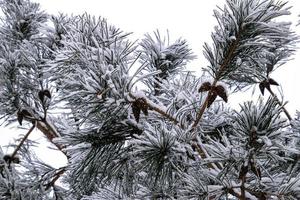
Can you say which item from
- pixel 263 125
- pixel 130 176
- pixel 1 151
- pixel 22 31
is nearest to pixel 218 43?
pixel 263 125

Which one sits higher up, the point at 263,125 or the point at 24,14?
the point at 24,14

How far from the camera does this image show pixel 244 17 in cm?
122

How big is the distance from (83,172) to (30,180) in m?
0.68

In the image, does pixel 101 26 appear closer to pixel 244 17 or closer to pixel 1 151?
pixel 244 17

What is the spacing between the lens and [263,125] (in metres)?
1.20

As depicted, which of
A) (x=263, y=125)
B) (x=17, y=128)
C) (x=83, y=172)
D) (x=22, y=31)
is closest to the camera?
(x=263, y=125)

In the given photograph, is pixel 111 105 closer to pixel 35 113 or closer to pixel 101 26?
pixel 101 26

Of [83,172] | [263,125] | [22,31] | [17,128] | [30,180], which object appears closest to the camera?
[263,125]

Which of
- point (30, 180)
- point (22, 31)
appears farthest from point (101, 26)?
Result: point (22, 31)

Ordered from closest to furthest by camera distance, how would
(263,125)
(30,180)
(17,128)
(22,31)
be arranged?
(263,125)
(30,180)
(17,128)
(22,31)

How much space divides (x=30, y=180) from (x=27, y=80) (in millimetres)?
484

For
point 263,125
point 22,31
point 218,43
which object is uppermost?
point 22,31

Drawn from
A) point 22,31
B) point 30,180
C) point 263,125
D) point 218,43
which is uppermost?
point 22,31

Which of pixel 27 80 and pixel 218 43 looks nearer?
pixel 218 43
